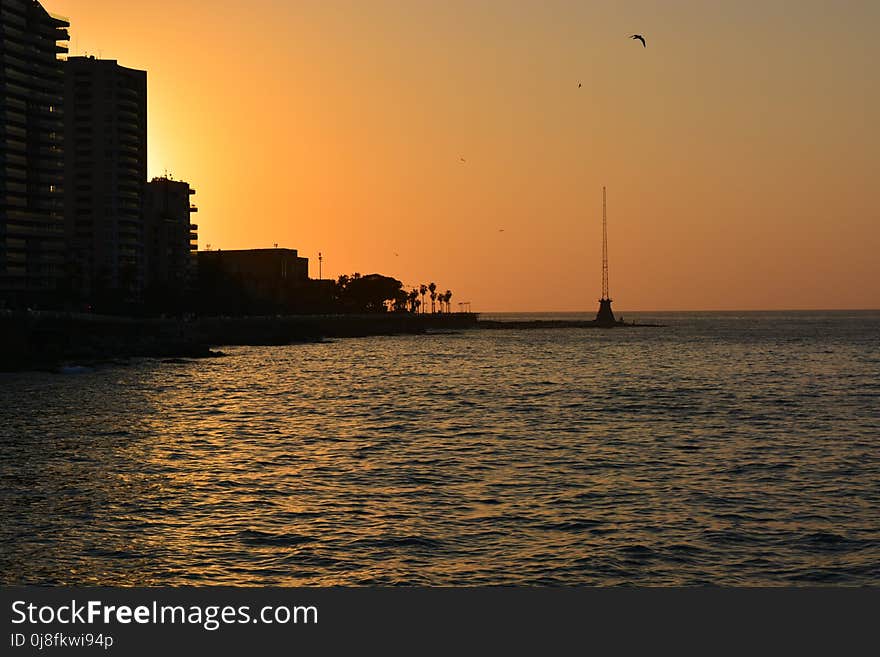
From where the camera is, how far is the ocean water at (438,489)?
24.0 metres

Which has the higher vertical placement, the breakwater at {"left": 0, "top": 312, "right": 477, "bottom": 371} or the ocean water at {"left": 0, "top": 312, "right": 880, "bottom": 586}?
the breakwater at {"left": 0, "top": 312, "right": 477, "bottom": 371}

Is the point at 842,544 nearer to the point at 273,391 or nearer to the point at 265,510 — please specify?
the point at 265,510

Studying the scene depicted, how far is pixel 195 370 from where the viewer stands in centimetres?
12475

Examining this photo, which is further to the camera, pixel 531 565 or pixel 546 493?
pixel 546 493

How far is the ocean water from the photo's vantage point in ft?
78.8

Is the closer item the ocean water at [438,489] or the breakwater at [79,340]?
the ocean water at [438,489]

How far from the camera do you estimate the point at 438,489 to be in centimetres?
3575

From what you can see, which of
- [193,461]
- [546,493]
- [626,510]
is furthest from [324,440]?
[626,510]

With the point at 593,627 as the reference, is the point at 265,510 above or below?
below

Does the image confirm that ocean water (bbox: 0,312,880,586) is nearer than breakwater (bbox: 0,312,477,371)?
Yes

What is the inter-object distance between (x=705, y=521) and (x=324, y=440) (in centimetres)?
2728

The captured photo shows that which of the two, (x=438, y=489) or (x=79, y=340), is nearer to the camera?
(x=438, y=489)

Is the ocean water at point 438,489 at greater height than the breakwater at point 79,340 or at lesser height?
lesser

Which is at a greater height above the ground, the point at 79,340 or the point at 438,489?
the point at 79,340
